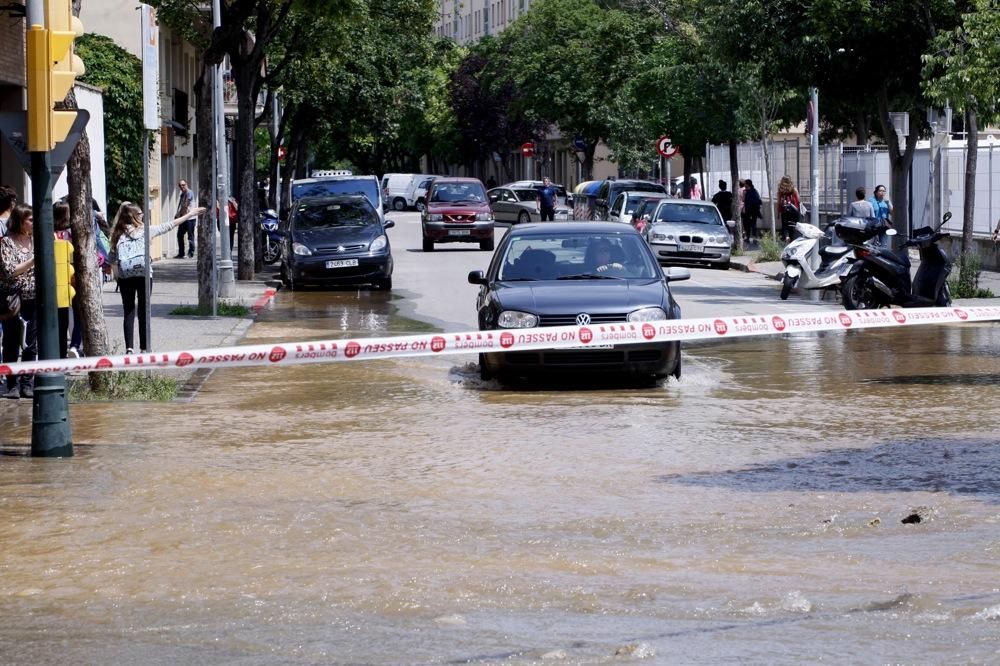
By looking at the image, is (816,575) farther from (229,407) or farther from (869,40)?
(869,40)

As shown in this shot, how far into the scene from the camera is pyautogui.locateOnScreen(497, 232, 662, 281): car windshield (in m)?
15.4

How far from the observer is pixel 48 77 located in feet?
34.6

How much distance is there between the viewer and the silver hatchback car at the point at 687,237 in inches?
1378

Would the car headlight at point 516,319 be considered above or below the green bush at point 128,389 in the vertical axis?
above

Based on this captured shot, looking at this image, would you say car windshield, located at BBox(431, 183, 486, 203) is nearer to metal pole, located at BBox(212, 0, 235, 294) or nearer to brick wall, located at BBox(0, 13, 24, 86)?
metal pole, located at BBox(212, 0, 235, 294)

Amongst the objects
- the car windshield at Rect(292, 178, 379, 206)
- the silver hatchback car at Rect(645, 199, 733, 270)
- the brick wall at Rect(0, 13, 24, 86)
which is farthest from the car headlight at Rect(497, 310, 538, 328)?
the car windshield at Rect(292, 178, 379, 206)

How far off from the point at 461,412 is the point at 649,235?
73.8ft

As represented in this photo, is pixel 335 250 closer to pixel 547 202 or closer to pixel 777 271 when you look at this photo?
pixel 777 271

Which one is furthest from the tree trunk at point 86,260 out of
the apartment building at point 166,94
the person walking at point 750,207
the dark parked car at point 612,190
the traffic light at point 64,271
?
the dark parked car at point 612,190

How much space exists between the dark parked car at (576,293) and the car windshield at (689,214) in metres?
19.7

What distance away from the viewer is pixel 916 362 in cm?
1631

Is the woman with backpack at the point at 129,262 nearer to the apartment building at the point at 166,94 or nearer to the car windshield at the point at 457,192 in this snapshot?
the apartment building at the point at 166,94

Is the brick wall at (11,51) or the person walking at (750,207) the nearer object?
the brick wall at (11,51)

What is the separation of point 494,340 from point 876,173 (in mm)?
31693
